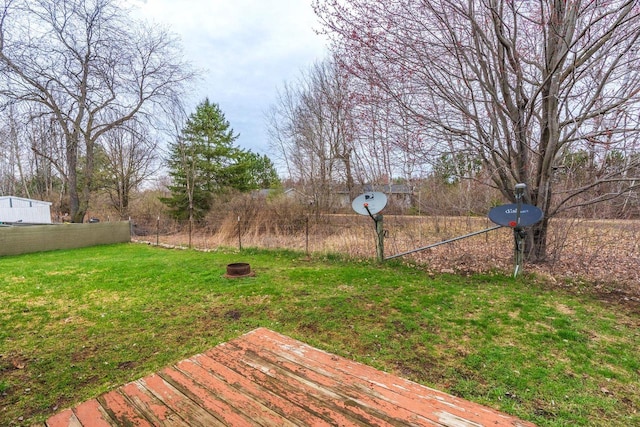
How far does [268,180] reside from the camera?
27500 mm

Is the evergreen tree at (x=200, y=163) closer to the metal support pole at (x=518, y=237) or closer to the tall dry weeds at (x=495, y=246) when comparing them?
the tall dry weeds at (x=495, y=246)

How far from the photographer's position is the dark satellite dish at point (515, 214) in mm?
3807

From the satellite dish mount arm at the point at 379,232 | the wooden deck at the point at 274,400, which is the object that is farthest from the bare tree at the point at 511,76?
the wooden deck at the point at 274,400

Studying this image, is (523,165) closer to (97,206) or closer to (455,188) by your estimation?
(455,188)

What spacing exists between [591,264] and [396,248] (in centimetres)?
297

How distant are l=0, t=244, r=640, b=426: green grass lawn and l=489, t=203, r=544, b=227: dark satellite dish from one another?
866mm

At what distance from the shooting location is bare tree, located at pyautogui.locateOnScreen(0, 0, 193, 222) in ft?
26.4

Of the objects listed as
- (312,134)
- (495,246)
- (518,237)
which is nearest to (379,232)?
(518,237)

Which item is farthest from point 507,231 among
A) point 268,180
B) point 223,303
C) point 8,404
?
point 268,180

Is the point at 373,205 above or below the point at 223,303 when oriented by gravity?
above

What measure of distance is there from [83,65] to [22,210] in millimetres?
9439

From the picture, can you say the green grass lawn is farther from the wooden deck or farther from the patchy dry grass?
the patchy dry grass

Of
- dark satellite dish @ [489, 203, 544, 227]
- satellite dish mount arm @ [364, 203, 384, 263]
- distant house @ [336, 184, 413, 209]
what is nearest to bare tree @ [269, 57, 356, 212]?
distant house @ [336, 184, 413, 209]

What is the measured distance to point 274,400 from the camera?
153 centimetres
